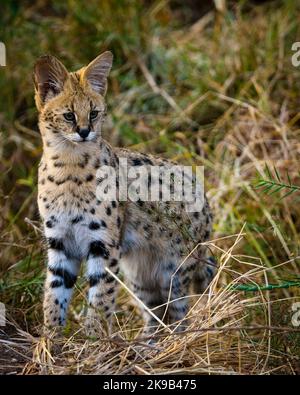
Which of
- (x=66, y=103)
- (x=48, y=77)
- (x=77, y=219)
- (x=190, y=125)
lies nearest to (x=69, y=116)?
(x=66, y=103)

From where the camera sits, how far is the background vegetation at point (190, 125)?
3.92 metres

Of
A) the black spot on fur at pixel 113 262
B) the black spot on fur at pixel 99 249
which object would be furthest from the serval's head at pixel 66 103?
the black spot on fur at pixel 113 262

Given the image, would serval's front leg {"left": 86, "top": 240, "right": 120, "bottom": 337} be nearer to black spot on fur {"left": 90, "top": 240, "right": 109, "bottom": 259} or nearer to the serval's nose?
black spot on fur {"left": 90, "top": 240, "right": 109, "bottom": 259}

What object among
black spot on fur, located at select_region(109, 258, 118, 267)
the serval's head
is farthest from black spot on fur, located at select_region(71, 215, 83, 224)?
the serval's head

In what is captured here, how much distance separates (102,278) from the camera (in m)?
4.11

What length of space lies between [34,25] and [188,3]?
1.66 meters

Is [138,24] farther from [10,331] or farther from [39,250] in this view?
[10,331]

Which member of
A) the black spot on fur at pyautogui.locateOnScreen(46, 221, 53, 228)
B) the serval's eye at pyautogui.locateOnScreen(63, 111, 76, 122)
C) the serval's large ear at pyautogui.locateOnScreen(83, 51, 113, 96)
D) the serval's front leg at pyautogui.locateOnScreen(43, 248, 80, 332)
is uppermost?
the serval's large ear at pyautogui.locateOnScreen(83, 51, 113, 96)

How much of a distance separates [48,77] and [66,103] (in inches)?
7.5

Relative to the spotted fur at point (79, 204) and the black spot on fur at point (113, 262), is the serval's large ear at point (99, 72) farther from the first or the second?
the black spot on fur at point (113, 262)

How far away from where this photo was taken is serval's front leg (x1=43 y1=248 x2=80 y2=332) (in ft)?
13.6

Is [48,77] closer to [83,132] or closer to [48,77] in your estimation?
[48,77]
